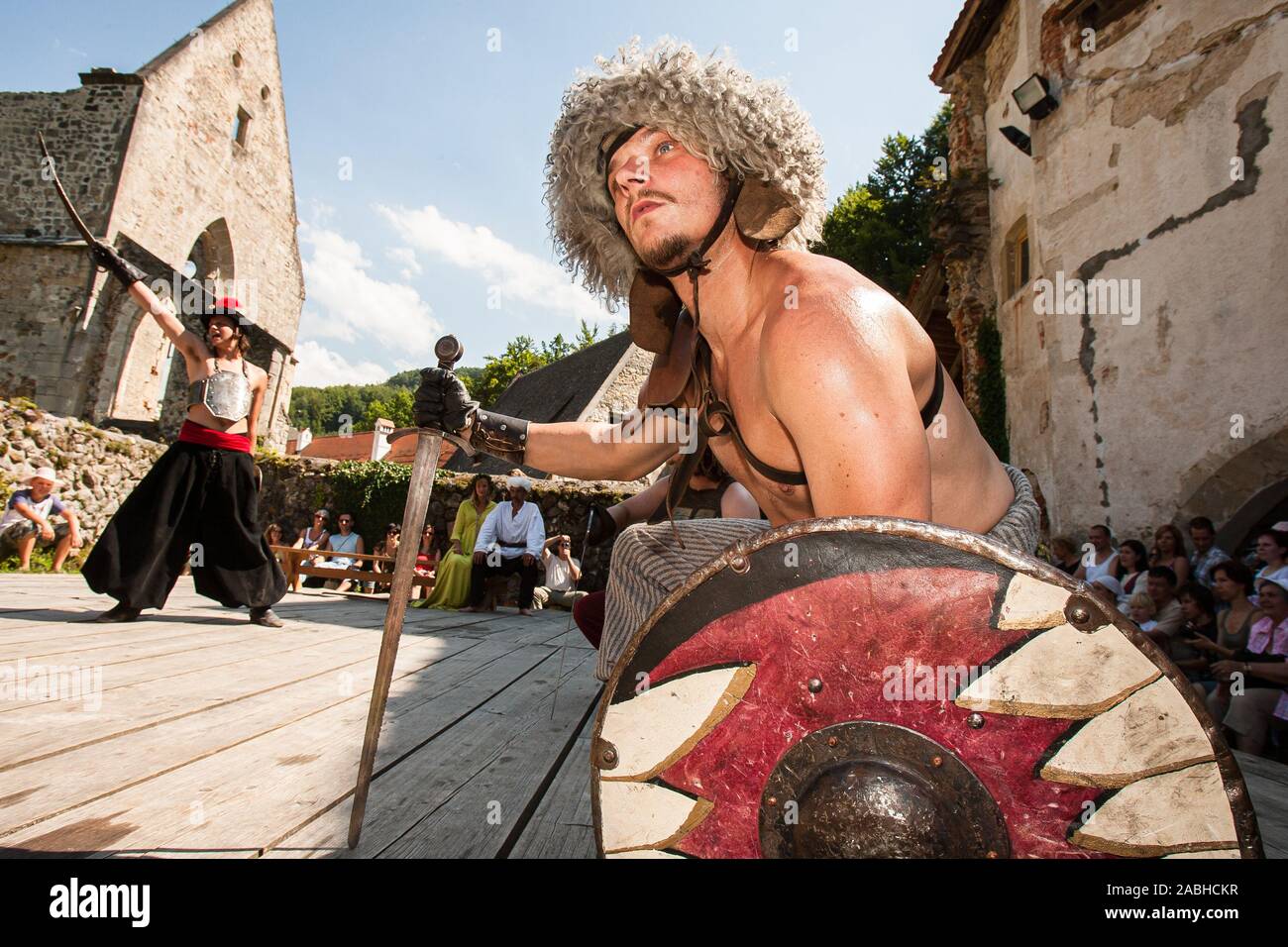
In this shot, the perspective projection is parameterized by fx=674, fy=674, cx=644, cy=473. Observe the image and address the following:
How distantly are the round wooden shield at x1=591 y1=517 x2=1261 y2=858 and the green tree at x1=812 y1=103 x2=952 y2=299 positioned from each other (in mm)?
20480

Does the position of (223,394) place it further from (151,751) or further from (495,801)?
(495,801)

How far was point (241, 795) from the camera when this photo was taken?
4.68 ft

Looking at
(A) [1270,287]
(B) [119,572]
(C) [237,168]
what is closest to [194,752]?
(B) [119,572]

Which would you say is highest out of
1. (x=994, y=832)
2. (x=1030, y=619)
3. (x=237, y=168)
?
(x=237, y=168)

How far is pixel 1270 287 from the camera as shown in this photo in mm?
6035

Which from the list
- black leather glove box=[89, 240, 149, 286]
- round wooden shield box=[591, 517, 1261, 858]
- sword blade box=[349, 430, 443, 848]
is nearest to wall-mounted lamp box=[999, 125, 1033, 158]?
black leather glove box=[89, 240, 149, 286]

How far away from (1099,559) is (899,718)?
738 cm

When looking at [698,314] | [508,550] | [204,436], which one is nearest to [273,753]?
[698,314]

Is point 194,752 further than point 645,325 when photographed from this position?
No

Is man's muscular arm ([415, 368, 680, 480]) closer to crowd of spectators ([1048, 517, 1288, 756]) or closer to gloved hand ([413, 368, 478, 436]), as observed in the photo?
gloved hand ([413, 368, 478, 436])

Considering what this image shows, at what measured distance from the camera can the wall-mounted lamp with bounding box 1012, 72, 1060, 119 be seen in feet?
28.4

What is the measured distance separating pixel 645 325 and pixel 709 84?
0.65 meters

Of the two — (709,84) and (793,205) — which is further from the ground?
(709,84)
